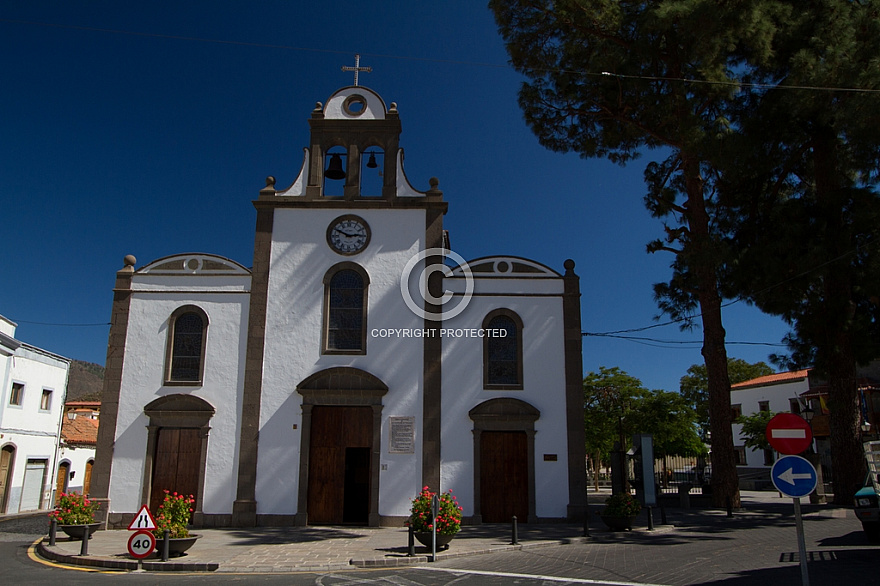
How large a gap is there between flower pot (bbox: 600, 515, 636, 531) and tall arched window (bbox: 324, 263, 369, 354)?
814 cm

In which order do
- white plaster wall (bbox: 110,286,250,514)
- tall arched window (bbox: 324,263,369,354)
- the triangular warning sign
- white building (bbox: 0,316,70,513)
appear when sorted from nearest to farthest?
the triangular warning sign
white plaster wall (bbox: 110,286,250,514)
tall arched window (bbox: 324,263,369,354)
white building (bbox: 0,316,70,513)

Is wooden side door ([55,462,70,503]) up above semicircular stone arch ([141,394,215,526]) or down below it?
below

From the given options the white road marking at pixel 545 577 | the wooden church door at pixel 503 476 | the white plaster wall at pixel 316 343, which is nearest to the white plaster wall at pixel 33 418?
the white plaster wall at pixel 316 343

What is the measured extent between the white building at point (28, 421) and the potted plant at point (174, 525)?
18730 mm

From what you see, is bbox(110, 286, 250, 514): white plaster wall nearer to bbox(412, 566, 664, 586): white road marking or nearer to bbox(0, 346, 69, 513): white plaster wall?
bbox(412, 566, 664, 586): white road marking

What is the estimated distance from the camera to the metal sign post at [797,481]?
7.35 metres

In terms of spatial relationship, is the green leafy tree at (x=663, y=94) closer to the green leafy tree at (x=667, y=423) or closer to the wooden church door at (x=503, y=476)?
the wooden church door at (x=503, y=476)

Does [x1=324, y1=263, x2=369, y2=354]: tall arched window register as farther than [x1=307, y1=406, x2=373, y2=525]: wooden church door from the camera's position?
Yes

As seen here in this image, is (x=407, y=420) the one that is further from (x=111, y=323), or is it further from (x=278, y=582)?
(x=111, y=323)

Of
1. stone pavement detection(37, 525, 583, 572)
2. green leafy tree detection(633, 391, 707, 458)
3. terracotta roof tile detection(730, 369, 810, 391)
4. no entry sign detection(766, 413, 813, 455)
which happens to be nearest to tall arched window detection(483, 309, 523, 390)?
stone pavement detection(37, 525, 583, 572)

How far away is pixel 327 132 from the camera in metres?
20.1

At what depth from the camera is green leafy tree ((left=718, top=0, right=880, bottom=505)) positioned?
16.4 meters

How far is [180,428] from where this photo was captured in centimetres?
1814

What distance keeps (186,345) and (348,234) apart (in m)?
5.88
